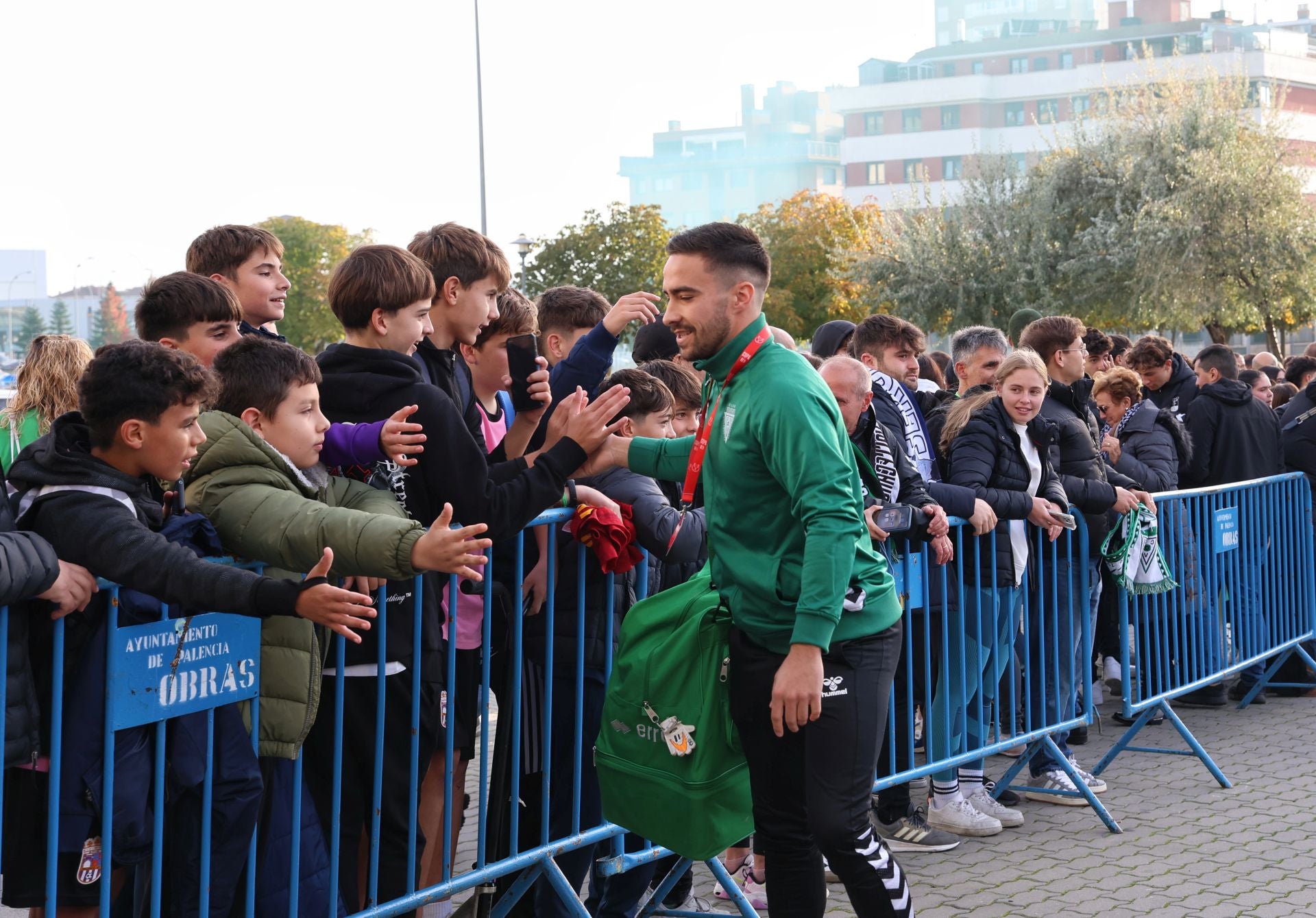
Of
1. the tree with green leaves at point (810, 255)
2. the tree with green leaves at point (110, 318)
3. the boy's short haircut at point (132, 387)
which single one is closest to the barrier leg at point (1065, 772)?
the boy's short haircut at point (132, 387)

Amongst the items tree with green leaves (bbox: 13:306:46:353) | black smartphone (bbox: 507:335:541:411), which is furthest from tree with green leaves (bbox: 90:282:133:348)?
black smartphone (bbox: 507:335:541:411)

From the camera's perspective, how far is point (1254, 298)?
33.8 meters

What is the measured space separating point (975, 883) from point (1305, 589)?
15.2 feet

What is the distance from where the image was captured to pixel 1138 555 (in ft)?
21.8

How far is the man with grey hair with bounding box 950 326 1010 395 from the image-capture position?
7.49m

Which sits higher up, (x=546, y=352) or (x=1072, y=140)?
(x=1072, y=140)

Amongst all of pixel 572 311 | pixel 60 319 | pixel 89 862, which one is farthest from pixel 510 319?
pixel 60 319

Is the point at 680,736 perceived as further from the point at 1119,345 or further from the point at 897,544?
the point at 1119,345

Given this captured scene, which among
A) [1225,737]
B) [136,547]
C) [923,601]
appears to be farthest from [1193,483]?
[136,547]

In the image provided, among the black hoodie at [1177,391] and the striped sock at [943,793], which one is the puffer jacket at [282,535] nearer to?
the striped sock at [943,793]

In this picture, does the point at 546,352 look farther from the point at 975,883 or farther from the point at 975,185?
the point at 975,185

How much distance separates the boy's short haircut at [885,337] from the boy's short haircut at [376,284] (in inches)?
123

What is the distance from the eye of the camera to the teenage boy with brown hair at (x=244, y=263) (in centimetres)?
493

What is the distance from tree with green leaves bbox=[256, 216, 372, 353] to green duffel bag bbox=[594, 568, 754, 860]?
63264 mm
